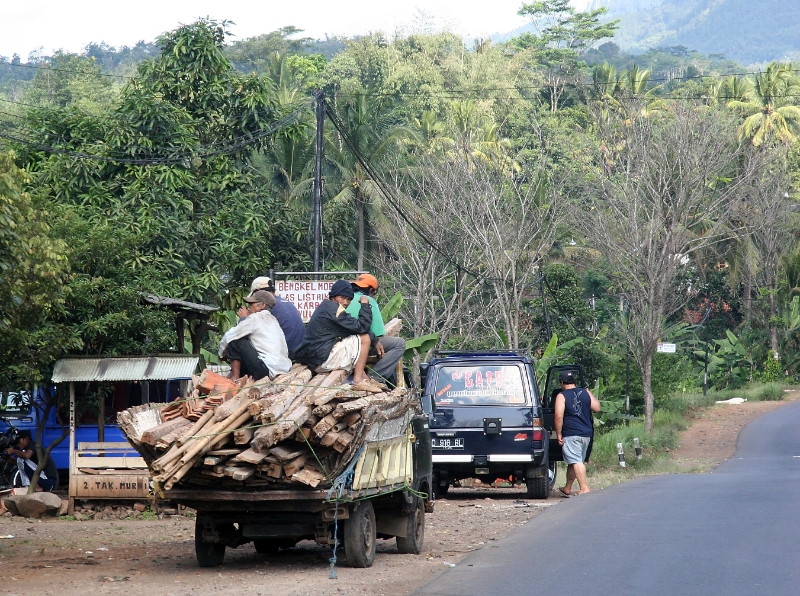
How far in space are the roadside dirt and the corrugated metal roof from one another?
194 centimetres

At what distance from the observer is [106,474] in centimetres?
1427

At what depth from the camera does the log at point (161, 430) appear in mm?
8258

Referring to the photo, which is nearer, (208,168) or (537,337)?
(208,168)

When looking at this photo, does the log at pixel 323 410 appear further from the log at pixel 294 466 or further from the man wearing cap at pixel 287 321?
the man wearing cap at pixel 287 321

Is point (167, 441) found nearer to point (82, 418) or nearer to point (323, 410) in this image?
point (323, 410)

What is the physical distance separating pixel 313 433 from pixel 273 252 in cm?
1648

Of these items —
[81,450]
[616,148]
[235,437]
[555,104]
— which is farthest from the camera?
[555,104]

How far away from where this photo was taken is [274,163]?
4003 centimetres

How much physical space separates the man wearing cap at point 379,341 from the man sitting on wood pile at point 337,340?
194 mm

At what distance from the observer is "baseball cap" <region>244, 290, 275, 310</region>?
10086 mm

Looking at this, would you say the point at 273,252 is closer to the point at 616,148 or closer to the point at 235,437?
the point at 616,148

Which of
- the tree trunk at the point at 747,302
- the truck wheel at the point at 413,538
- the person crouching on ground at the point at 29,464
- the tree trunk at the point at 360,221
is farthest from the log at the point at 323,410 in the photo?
the tree trunk at the point at 747,302

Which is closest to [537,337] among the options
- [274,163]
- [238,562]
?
[274,163]

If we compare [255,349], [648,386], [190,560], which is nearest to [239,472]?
[255,349]
